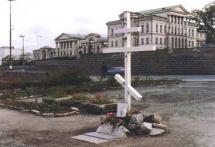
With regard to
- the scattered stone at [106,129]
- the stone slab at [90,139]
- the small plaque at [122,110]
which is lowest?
the stone slab at [90,139]

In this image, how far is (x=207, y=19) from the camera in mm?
90250

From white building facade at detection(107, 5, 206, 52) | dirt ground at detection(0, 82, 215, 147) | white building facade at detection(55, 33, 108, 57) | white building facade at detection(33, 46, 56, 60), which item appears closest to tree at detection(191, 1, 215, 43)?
white building facade at detection(107, 5, 206, 52)

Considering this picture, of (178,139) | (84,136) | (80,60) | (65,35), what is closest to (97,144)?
(84,136)

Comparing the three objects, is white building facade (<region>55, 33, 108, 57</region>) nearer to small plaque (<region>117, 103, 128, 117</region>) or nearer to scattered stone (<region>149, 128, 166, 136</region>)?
small plaque (<region>117, 103, 128, 117</region>)

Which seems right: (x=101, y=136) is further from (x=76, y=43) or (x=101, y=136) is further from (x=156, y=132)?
(x=76, y=43)

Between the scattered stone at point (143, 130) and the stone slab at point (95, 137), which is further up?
the scattered stone at point (143, 130)

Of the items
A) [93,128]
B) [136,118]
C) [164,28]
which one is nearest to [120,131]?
[136,118]

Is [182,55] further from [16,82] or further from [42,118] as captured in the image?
[42,118]

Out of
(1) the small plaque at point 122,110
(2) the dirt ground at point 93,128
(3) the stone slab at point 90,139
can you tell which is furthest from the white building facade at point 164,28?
(3) the stone slab at point 90,139

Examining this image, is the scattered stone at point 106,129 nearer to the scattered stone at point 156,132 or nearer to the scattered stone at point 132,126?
the scattered stone at point 132,126

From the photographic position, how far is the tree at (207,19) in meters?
88.7

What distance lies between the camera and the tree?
291 ft

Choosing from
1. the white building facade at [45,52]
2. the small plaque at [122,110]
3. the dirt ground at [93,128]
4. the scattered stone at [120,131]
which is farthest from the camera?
the white building facade at [45,52]

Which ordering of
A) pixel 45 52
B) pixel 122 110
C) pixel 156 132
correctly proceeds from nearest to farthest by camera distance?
1. pixel 156 132
2. pixel 122 110
3. pixel 45 52
